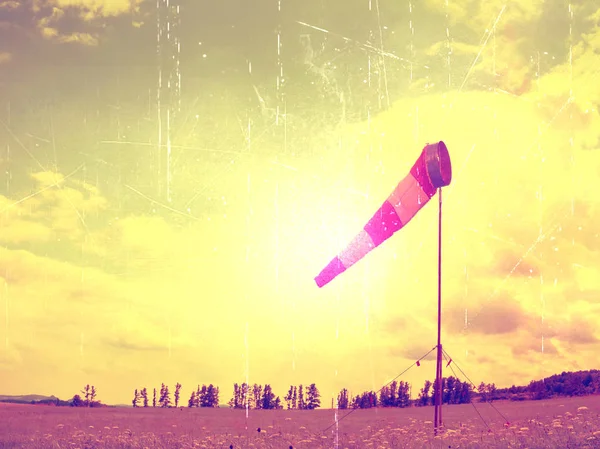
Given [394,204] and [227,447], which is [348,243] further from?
[227,447]

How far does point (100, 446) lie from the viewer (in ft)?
49.3

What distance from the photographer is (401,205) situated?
15.6m

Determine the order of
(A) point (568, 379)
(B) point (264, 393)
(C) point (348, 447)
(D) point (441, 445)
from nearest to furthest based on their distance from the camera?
(D) point (441, 445) < (C) point (348, 447) < (A) point (568, 379) < (B) point (264, 393)

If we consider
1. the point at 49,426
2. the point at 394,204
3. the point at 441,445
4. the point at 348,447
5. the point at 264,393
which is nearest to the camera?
the point at 441,445

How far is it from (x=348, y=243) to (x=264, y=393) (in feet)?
100

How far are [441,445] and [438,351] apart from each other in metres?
2.27

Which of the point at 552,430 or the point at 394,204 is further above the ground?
the point at 394,204

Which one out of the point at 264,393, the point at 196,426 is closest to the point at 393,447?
the point at 196,426

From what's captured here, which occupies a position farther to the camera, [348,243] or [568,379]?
[568,379]

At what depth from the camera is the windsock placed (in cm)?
A: 1494

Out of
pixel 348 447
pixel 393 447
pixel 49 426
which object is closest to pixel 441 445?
pixel 393 447

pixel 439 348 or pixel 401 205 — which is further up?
pixel 401 205

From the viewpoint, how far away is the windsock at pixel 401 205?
49.0 ft

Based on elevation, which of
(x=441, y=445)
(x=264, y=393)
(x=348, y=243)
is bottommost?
(x=264, y=393)
